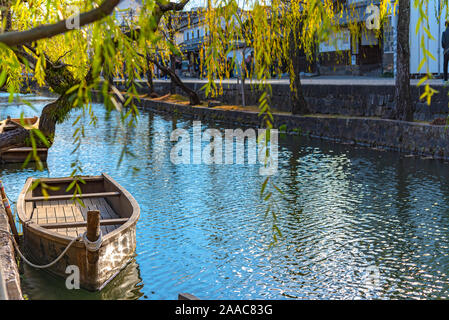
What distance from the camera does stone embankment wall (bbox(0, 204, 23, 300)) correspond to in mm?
4917

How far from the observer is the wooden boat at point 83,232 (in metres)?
7.14

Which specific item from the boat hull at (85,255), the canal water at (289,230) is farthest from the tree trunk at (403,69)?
the boat hull at (85,255)

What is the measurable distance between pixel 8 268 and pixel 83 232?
88.1 inches

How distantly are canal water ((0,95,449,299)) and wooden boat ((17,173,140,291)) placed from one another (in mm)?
212

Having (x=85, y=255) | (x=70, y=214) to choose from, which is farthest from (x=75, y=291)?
(x=70, y=214)

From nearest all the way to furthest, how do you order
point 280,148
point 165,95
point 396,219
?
point 396,219
point 280,148
point 165,95

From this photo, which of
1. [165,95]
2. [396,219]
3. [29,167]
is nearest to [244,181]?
[396,219]

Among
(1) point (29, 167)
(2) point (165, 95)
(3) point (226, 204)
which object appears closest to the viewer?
(3) point (226, 204)

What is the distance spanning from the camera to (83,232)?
8070 millimetres

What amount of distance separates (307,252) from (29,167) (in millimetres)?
Answer: 10289

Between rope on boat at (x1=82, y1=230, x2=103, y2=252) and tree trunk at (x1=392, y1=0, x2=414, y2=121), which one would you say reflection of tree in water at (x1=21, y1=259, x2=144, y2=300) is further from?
tree trunk at (x1=392, y1=0, x2=414, y2=121)

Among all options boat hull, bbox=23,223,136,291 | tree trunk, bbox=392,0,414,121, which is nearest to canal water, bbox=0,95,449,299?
boat hull, bbox=23,223,136,291
